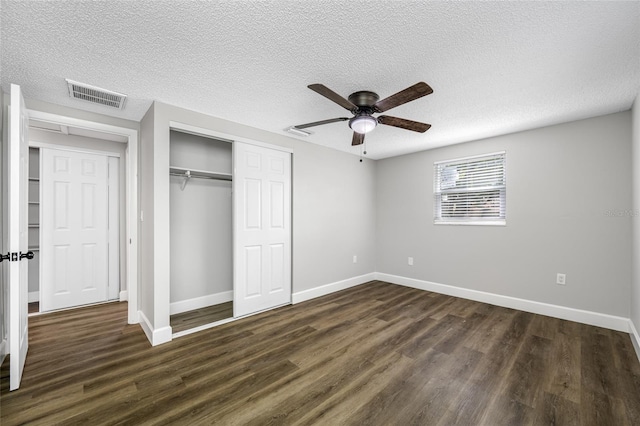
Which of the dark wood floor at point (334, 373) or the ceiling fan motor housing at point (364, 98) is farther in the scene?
the ceiling fan motor housing at point (364, 98)

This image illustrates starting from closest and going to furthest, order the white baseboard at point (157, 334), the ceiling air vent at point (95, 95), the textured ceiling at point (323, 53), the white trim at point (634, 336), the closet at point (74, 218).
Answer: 1. the textured ceiling at point (323, 53)
2. the ceiling air vent at point (95, 95)
3. the white trim at point (634, 336)
4. the white baseboard at point (157, 334)
5. the closet at point (74, 218)

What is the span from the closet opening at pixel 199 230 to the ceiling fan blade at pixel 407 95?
87.4 inches

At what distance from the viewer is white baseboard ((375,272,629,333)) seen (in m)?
3.08

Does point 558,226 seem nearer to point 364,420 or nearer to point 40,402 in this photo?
point 364,420

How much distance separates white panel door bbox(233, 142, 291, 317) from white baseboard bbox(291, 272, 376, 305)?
158mm

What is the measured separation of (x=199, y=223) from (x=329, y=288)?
7.23ft

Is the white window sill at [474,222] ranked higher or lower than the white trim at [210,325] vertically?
higher

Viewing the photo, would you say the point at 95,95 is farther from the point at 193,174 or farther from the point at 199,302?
the point at 199,302

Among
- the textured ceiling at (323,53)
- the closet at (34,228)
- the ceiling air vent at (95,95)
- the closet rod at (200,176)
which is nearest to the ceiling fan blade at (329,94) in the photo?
the textured ceiling at (323,53)

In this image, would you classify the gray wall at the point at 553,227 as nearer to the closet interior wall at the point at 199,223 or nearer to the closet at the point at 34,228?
the closet interior wall at the point at 199,223

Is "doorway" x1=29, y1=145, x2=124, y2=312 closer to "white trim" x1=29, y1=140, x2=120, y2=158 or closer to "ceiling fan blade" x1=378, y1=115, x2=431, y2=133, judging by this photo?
"white trim" x1=29, y1=140, x2=120, y2=158

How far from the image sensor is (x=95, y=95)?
8.49ft

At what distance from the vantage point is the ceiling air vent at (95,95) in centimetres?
240

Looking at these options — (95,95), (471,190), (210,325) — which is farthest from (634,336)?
(95,95)
